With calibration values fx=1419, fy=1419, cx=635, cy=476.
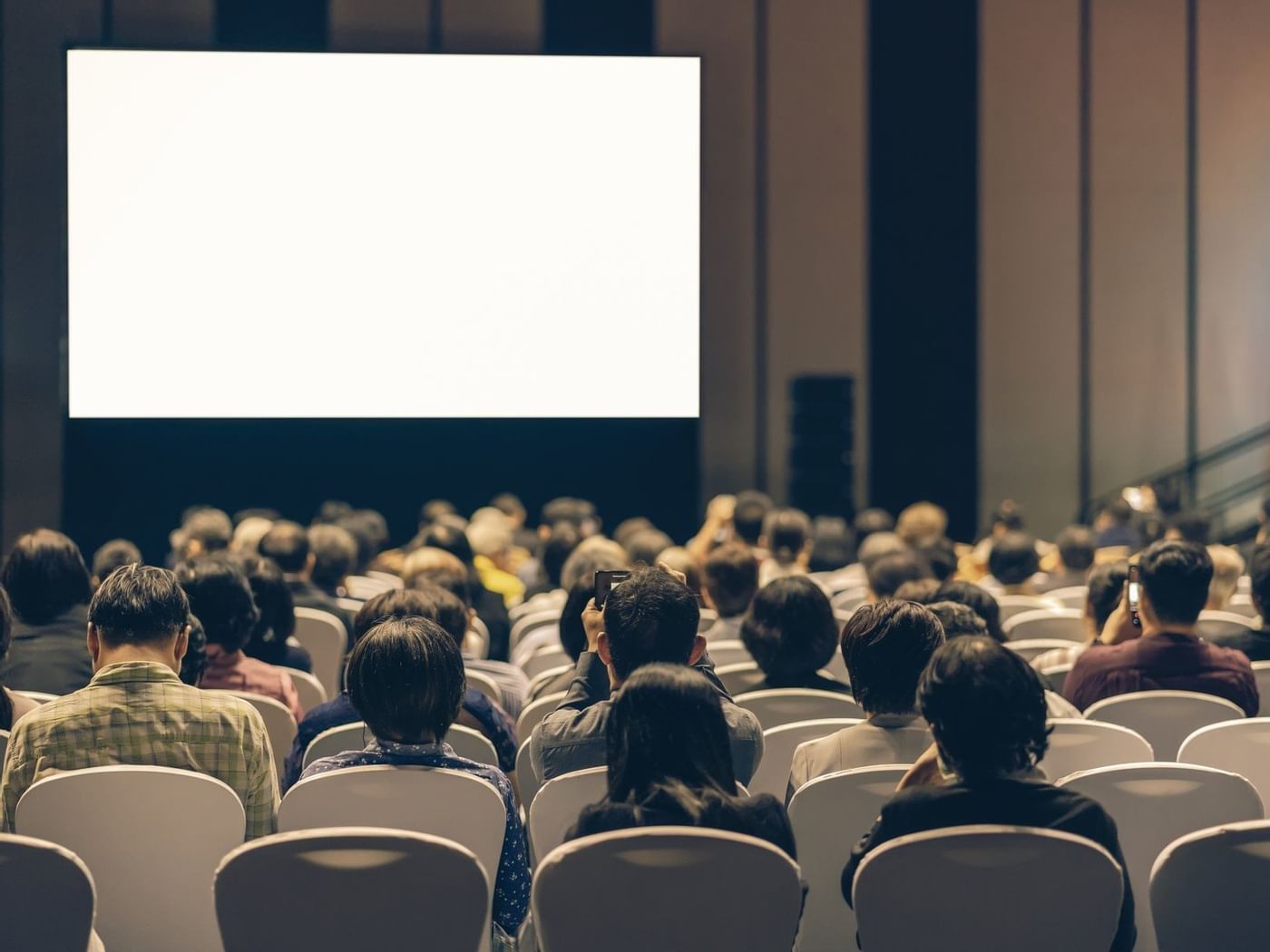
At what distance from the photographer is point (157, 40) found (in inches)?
473

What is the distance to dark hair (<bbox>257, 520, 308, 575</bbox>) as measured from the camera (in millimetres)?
5914

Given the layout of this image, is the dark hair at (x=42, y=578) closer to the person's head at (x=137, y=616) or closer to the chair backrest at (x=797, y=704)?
the person's head at (x=137, y=616)

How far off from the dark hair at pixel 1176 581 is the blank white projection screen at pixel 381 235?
639cm

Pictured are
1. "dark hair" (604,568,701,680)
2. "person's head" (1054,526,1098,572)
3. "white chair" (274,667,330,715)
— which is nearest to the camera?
"dark hair" (604,568,701,680)

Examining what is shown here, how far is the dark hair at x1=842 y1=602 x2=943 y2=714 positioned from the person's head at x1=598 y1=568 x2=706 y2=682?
1.17 ft

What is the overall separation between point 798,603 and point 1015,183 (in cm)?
1034

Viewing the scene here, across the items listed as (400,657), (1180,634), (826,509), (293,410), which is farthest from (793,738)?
(826,509)

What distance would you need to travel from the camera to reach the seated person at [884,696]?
297 cm

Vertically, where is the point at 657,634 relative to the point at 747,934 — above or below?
above

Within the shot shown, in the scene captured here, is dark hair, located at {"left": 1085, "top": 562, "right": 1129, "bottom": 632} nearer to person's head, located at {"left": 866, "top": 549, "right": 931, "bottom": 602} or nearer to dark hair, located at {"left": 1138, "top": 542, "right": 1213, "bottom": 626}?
dark hair, located at {"left": 1138, "top": 542, "right": 1213, "bottom": 626}

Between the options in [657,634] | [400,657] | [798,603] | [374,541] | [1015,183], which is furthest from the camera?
[1015,183]

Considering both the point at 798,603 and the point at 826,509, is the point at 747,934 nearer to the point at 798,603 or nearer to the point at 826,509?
the point at 798,603

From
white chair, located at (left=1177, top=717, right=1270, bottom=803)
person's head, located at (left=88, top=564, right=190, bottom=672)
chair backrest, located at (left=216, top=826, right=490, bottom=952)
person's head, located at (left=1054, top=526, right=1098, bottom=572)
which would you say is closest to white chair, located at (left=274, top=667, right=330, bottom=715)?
person's head, located at (left=88, top=564, right=190, bottom=672)

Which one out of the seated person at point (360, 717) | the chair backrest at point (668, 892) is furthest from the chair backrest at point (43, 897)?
the seated person at point (360, 717)
